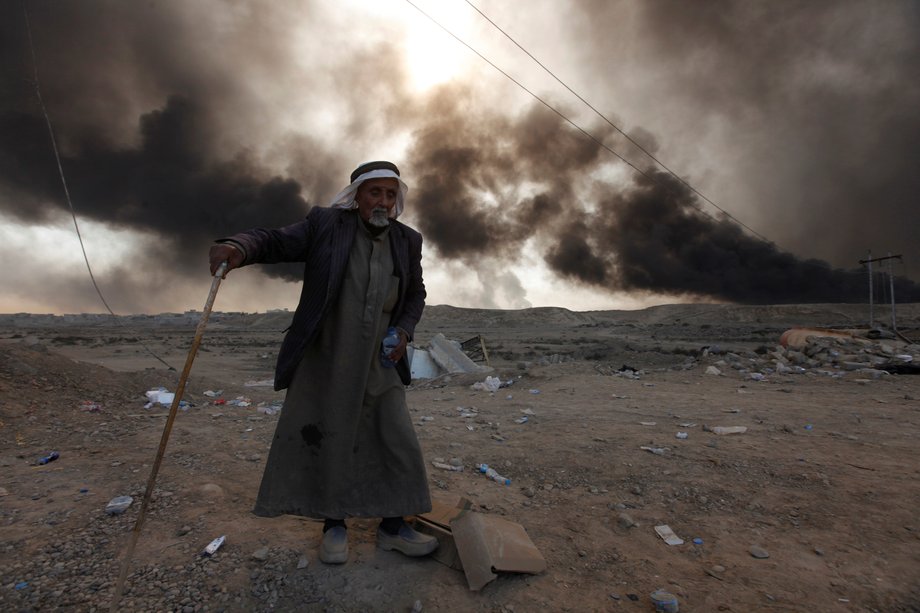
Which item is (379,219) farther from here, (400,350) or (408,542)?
(408,542)

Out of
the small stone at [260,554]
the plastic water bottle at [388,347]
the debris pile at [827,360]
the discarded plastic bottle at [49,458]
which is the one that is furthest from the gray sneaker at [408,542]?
the debris pile at [827,360]

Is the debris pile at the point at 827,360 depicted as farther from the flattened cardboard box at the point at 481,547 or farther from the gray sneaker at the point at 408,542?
the gray sneaker at the point at 408,542

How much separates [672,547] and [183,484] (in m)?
2.82

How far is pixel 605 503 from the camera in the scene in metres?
2.94

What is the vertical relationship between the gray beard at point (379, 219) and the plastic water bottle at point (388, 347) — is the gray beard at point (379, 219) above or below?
above

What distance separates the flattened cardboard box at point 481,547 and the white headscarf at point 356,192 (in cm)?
152

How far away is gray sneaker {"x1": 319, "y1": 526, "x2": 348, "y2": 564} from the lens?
2020mm

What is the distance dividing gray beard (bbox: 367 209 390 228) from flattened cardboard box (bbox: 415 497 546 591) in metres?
1.40


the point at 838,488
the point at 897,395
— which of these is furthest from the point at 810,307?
the point at 838,488

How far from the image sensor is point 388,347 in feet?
7.18

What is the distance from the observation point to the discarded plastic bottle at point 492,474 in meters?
3.32

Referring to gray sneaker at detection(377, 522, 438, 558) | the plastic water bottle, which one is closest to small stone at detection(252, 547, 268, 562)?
gray sneaker at detection(377, 522, 438, 558)

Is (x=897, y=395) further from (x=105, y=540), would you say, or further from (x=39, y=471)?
(x=39, y=471)

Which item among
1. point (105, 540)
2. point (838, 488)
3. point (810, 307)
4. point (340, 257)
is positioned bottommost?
point (105, 540)
